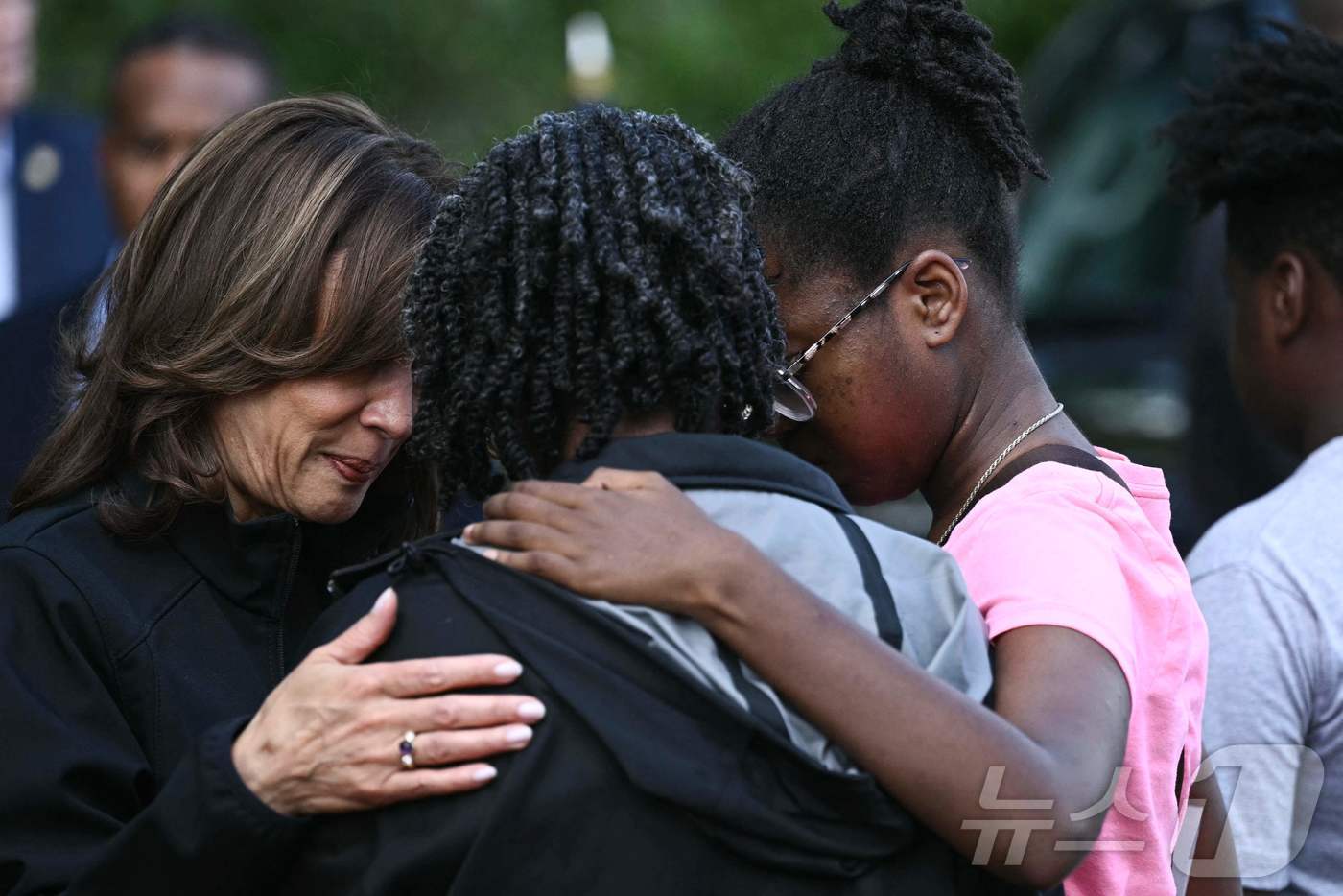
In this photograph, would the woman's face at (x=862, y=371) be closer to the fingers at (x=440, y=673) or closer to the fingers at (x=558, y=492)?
the fingers at (x=558, y=492)

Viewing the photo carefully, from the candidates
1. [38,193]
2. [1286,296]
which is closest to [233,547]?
[1286,296]

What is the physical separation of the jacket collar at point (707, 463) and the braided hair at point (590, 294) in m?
0.04

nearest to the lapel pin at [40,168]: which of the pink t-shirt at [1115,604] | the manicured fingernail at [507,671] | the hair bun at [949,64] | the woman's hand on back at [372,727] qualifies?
the hair bun at [949,64]

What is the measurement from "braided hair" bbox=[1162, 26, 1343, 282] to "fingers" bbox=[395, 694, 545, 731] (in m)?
2.04

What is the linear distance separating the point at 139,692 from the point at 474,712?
69 cm

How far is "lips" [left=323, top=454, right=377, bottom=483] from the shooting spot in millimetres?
2498

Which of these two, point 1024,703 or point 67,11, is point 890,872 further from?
point 67,11

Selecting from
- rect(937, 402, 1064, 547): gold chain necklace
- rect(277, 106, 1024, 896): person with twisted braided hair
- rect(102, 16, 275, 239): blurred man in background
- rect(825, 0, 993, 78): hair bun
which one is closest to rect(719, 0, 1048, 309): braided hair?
rect(825, 0, 993, 78): hair bun

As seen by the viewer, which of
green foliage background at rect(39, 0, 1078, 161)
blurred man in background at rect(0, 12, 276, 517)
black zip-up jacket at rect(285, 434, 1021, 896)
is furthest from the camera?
green foliage background at rect(39, 0, 1078, 161)

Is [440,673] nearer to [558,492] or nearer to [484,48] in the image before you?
[558,492]

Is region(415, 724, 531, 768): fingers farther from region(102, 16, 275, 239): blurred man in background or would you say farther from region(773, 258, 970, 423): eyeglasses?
region(102, 16, 275, 239): blurred man in background

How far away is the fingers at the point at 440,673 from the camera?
68.0 inches

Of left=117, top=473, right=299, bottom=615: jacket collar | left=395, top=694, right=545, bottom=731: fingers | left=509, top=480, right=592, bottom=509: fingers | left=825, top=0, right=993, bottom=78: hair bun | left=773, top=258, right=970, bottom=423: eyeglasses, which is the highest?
left=825, top=0, right=993, bottom=78: hair bun

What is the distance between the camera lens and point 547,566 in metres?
1.74
